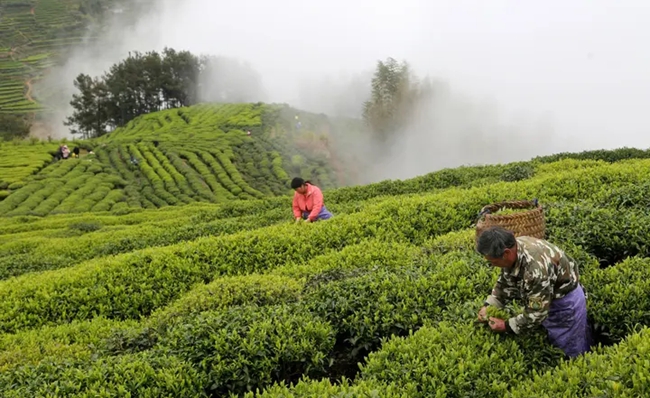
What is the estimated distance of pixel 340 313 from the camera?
571cm

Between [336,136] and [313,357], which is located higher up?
[313,357]

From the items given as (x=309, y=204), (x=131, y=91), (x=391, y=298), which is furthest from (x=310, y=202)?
(x=131, y=91)

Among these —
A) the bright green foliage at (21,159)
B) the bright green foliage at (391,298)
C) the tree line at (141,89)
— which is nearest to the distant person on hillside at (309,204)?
the bright green foliage at (391,298)

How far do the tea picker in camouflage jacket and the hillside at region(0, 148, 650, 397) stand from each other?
0.65 ft

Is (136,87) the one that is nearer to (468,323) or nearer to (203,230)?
(203,230)

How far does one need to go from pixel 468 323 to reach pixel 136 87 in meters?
71.7

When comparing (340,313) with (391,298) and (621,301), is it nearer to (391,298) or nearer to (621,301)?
(391,298)

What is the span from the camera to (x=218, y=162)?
146 ft

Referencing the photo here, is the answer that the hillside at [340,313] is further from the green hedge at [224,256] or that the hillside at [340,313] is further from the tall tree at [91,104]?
the tall tree at [91,104]

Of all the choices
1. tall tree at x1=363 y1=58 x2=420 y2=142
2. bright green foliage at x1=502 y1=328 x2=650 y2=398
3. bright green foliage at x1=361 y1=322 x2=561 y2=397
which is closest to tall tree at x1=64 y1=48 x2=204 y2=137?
tall tree at x1=363 y1=58 x2=420 y2=142

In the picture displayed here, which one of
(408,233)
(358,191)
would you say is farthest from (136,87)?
(408,233)

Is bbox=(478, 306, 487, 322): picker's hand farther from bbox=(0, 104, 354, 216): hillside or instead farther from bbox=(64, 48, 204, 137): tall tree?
bbox=(64, 48, 204, 137): tall tree

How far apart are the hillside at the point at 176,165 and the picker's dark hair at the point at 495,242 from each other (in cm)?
2432

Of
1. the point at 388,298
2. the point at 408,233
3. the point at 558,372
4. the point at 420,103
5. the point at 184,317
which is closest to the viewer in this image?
the point at 558,372
